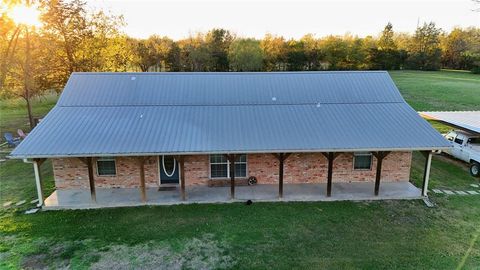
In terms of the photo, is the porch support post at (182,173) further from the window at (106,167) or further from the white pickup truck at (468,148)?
the white pickup truck at (468,148)

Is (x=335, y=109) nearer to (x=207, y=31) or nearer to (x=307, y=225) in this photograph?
(x=307, y=225)

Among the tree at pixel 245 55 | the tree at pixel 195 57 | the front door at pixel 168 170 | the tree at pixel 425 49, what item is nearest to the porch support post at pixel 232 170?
the front door at pixel 168 170

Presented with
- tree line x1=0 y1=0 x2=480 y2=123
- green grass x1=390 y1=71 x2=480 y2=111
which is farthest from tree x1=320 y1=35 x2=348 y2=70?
green grass x1=390 y1=71 x2=480 y2=111

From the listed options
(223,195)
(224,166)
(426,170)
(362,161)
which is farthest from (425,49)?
(223,195)

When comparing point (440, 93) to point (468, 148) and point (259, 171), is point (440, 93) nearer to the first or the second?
point (468, 148)

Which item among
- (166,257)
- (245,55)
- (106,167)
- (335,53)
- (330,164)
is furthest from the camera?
(335,53)
